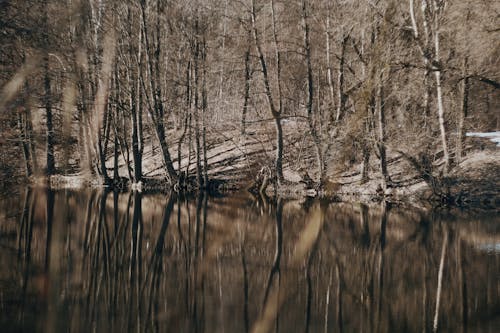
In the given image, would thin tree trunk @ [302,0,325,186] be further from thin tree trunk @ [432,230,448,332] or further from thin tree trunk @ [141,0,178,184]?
thin tree trunk @ [432,230,448,332]

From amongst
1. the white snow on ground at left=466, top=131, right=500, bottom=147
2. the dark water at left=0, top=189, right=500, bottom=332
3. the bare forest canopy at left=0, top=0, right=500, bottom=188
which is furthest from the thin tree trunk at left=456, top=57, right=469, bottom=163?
the dark water at left=0, top=189, right=500, bottom=332

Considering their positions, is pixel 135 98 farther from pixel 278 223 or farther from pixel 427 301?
pixel 427 301

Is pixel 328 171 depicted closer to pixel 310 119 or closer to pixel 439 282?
pixel 310 119

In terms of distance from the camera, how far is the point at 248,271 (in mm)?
9945

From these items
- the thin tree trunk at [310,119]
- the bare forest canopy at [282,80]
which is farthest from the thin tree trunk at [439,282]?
the thin tree trunk at [310,119]

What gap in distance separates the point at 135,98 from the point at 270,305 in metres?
18.2

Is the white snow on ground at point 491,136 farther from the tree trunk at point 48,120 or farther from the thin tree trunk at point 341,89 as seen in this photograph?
the tree trunk at point 48,120

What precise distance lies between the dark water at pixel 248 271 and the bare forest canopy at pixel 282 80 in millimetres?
4688

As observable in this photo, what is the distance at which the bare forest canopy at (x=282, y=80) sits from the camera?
18578mm

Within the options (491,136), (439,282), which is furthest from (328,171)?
(439,282)

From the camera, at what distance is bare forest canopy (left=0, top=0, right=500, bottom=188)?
1858 centimetres

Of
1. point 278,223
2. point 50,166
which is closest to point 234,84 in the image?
point 50,166

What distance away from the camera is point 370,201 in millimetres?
19891

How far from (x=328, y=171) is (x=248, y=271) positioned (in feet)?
42.9
